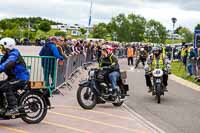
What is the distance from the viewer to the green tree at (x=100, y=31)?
91.2 m

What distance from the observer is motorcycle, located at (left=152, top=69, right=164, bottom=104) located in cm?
1507

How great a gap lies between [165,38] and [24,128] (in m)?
86.0

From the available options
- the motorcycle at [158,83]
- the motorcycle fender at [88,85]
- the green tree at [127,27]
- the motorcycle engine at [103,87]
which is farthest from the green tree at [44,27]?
the motorcycle fender at [88,85]

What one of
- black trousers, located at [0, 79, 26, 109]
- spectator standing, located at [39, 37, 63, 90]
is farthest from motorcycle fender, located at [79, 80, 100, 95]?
black trousers, located at [0, 79, 26, 109]

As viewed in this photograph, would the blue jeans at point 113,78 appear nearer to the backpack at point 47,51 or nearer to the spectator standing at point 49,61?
the spectator standing at point 49,61

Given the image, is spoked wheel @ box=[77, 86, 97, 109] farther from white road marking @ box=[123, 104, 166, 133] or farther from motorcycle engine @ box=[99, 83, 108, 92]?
white road marking @ box=[123, 104, 166, 133]

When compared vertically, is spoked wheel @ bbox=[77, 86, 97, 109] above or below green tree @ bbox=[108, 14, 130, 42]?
below

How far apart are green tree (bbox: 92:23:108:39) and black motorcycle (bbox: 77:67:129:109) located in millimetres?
75818

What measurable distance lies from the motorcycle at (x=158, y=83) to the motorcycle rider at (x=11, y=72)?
593 centimetres

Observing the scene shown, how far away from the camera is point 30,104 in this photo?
10.1 meters

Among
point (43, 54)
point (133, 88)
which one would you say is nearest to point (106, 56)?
point (43, 54)

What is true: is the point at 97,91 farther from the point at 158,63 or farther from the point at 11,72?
the point at 11,72

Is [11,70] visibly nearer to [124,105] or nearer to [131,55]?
[124,105]

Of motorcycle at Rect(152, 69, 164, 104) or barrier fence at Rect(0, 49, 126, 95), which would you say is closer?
barrier fence at Rect(0, 49, 126, 95)
